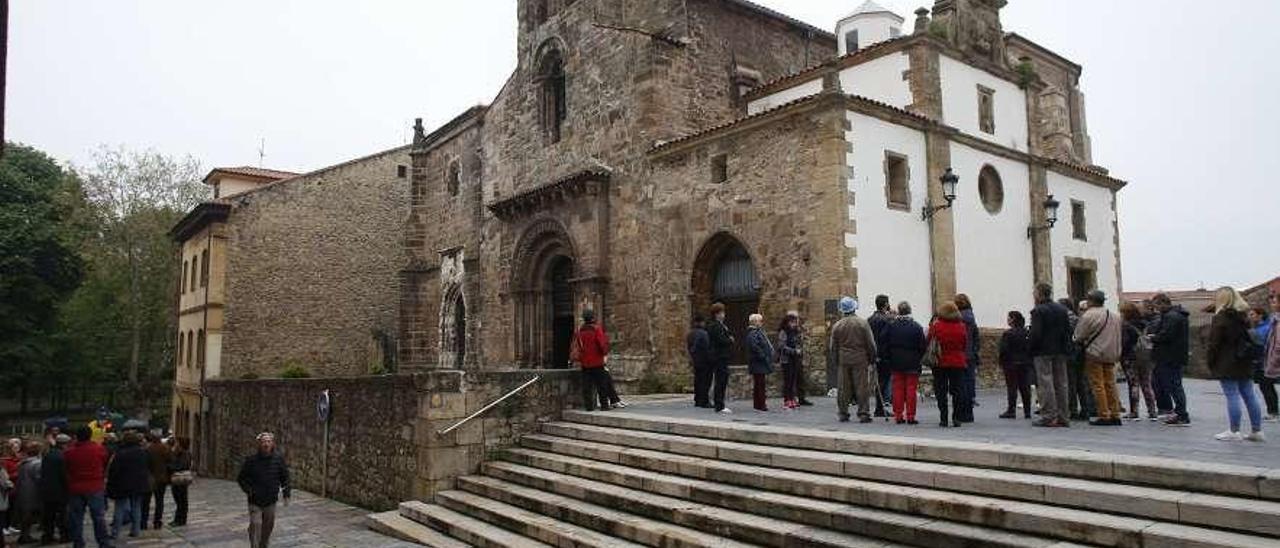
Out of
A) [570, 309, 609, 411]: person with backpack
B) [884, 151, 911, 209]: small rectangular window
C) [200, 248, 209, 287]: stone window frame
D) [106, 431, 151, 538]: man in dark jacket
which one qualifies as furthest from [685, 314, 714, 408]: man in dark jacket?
[200, 248, 209, 287]: stone window frame

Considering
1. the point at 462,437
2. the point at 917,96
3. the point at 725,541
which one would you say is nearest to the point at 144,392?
the point at 462,437

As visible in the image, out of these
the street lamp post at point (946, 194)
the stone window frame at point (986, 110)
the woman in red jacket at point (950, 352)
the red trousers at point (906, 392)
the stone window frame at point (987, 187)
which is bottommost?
the red trousers at point (906, 392)

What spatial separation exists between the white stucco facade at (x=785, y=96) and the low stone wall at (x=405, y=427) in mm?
8802

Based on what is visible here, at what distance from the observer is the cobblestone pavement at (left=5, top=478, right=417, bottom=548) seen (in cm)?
1049

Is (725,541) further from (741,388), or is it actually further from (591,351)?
(741,388)

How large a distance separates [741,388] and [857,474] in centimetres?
694

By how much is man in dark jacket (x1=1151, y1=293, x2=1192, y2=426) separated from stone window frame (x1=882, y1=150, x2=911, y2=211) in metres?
6.41

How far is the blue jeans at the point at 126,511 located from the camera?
11406 mm

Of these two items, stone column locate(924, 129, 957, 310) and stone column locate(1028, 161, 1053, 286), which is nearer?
stone column locate(924, 129, 957, 310)

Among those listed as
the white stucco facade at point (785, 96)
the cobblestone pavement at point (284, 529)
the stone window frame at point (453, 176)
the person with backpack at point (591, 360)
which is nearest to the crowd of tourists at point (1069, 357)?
the person with backpack at point (591, 360)

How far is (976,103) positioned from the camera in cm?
1806

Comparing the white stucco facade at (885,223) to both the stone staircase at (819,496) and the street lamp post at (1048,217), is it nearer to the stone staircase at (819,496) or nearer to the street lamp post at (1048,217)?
the street lamp post at (1048,217)

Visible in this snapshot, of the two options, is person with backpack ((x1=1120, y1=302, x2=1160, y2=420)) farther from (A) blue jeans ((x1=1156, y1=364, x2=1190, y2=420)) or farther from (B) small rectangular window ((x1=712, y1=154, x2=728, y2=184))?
(B) small rectangular window ((x1=712, y1=154, x2=728, y2=184))

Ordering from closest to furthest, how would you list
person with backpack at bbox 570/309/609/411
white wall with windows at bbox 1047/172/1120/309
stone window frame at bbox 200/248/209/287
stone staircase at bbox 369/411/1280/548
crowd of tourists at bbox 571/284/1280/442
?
1. stone staircase at bbox 369/411/1280/548
2. crowd of tourists at bbox 571/284/1280/442
3. person with backpack at bbox 570/309/609/411
4. white wall with windows at bbox 1047/172/1120/309
5. stone window frame at bbox 200/248/209/287
